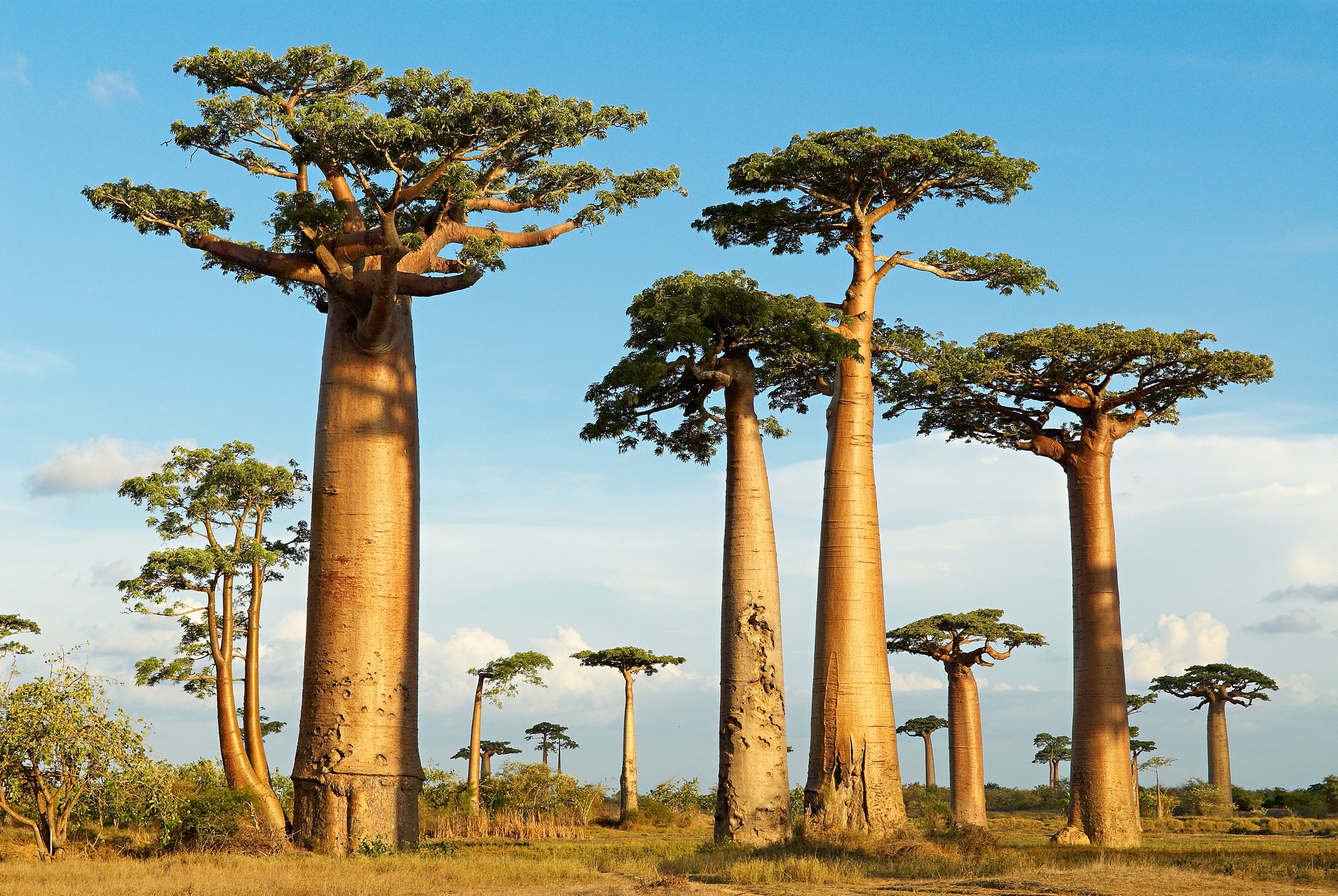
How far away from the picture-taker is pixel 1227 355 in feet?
59.8

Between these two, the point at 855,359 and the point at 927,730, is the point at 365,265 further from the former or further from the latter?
the point at 927,730

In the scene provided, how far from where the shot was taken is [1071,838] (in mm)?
17719

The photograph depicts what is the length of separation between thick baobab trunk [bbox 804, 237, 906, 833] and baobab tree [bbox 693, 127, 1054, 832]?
0.05 feet

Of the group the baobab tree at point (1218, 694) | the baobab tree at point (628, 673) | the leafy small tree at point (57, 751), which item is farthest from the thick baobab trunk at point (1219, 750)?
the leafy small tree at point (57, 751)

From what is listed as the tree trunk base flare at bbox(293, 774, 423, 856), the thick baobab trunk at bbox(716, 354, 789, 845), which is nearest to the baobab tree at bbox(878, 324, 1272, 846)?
the thick baobab trunk at bbox(716, 354, 789, 845)

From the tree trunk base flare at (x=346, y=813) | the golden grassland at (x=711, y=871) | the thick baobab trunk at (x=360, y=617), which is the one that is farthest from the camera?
the thick baobab trunk at (x=360, y=617)

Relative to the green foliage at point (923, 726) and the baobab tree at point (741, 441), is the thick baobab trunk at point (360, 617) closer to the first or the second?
the baobab tree at point (741, 441)

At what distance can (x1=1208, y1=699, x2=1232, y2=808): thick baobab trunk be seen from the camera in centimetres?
3434

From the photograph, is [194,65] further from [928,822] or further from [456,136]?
[928,822]

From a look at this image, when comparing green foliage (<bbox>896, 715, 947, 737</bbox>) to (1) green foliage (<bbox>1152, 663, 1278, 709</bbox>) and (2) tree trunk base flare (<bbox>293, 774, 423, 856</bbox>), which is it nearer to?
(1) green foliage (<bbox>1152, 663, 1278, 709</bbox>)

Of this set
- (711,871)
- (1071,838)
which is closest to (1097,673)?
(1071,838)

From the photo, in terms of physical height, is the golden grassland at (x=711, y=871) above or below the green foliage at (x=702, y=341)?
below

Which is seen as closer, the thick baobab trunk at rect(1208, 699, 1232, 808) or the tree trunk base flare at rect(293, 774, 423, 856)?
the tree trunk base flare at rect(293, 774, 423, 856)

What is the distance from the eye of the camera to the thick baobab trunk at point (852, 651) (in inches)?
583
